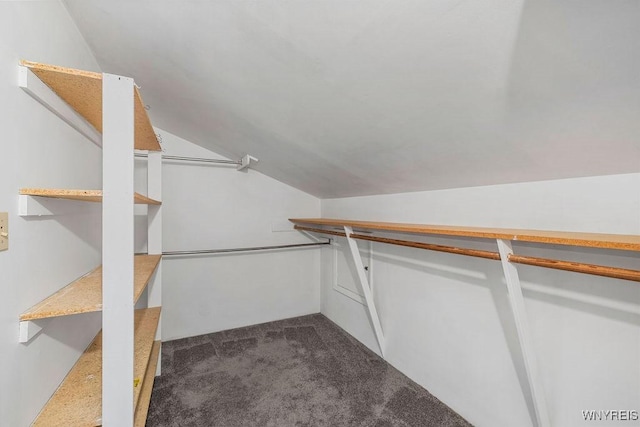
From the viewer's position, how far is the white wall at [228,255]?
2.85 meters

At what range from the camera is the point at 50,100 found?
108 centimetres

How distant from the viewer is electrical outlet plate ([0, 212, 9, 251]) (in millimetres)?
813

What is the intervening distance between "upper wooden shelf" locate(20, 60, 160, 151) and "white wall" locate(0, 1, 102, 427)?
78mm

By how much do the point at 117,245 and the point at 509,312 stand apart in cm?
188

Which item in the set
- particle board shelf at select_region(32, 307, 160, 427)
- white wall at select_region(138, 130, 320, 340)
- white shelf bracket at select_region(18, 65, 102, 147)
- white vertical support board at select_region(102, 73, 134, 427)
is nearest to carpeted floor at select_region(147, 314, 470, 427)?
white wall at select_region(138, 130, 320, 340)

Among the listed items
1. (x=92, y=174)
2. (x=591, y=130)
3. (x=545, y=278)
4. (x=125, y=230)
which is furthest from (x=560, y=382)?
(x=92, y=174)

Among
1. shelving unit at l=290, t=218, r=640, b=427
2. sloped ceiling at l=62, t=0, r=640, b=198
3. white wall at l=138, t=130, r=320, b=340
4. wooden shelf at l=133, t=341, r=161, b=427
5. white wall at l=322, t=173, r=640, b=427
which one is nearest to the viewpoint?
sloped ceiling at l=62, t=0, r=640, b=198

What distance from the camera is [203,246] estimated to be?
2.96 metres

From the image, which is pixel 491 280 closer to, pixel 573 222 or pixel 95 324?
pixel 573 222

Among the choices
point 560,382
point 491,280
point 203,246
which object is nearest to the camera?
point 560,382

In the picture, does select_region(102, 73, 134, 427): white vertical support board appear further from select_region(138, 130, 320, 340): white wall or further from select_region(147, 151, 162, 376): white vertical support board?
select_region(138, 130, 320, 340): white wall

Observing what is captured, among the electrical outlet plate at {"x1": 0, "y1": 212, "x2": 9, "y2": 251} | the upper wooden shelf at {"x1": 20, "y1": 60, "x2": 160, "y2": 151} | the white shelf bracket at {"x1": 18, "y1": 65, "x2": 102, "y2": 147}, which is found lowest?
the electrical outlet plate at {"x1": 0, "y1": 212, "x2": 9, "y2": 251}

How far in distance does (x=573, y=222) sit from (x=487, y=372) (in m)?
0.98

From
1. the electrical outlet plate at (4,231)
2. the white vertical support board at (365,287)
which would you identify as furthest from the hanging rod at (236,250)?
the electrical outlet plate at (4,231)
